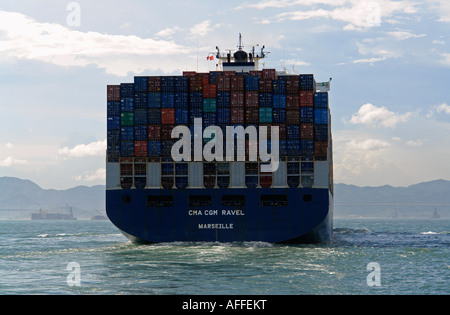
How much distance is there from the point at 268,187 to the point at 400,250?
41.3ft

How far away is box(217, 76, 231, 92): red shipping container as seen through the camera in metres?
57.6

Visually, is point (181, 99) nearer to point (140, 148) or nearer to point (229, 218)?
point (140, 148)

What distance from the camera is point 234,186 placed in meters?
53.8

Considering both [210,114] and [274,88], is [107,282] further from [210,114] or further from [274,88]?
[274,88]

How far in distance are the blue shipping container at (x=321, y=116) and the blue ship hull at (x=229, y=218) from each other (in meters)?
6.95

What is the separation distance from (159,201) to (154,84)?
11.2 meters

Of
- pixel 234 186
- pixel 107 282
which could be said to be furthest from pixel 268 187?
pixel 107 282

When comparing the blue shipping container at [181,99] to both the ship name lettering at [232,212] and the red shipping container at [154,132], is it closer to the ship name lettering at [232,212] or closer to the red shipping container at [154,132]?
the red shipping container at [154,132]

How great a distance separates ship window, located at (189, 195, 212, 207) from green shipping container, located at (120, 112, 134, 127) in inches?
377

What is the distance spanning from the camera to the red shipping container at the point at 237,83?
2269 inches

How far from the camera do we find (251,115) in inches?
2228

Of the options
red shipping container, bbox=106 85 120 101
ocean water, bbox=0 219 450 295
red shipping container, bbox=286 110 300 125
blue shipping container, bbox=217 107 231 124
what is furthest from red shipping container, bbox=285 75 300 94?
red shipping container, bbox=106 85 120 101
